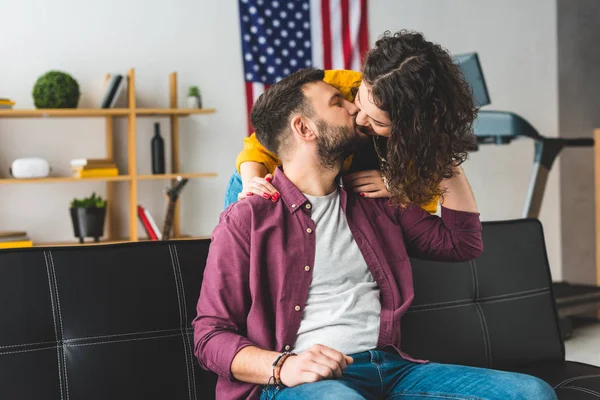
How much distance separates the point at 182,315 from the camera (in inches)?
67.7

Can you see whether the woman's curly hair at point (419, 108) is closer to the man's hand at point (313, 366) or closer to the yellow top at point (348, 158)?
the yellow top at point (348, 158)

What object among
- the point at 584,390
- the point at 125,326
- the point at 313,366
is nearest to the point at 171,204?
the point at 125,326

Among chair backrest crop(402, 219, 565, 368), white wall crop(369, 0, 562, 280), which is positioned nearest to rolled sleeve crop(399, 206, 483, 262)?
chair backrest crop(402, 219, 565, 368)

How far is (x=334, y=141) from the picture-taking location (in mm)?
1682

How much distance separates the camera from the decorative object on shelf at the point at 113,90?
3.85 meters

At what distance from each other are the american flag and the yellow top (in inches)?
99.0

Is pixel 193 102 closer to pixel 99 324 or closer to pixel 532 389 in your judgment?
pixel 99 324

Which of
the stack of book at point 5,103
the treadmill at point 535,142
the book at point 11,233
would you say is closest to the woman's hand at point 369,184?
the treadmill at point 535,142

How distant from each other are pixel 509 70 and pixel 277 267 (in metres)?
4.04

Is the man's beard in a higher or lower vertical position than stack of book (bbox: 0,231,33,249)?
higher

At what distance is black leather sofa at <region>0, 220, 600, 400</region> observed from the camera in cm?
155

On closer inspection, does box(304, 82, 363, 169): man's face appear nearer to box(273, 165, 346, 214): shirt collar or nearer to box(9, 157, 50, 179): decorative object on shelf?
box(273, 165, 346, 214): shirt collar

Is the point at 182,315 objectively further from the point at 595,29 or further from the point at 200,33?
the point at 595,29

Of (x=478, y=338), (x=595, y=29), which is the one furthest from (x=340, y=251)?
(x=595, y=29)
